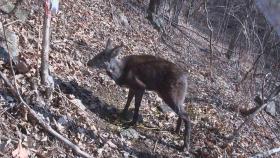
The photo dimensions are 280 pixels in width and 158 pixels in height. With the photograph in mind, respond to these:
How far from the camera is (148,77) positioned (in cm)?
822

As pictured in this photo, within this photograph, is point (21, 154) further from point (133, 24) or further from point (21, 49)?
point (133, 24)

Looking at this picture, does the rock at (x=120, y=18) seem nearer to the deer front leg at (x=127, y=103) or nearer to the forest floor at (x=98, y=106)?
the forest floor at (x=98, y=106)

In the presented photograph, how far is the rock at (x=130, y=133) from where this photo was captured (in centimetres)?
790

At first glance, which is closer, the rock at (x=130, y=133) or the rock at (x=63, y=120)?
the rock at (x=63, y=120)

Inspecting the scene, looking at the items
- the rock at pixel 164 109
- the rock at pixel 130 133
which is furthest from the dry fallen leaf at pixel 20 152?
the rock at pixel 164 109

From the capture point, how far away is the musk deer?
Result: 809cm

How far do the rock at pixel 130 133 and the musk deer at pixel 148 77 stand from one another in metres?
0.19

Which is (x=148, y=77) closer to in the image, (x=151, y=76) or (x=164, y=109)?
(x=151, y=76)

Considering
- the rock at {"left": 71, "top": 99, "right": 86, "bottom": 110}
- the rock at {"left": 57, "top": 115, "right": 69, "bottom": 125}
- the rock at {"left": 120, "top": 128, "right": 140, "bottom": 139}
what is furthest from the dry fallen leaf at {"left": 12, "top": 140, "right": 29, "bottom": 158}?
the rock at {"left": 120, "top": 128, "right": 140, "bottom": 139}

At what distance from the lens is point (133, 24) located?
1569 cm

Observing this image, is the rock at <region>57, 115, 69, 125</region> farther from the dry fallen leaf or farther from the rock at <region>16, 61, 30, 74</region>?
the dry fallen leaf

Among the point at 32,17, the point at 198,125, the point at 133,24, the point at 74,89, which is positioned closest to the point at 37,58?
the point at 74,89

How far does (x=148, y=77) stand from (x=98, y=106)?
1.09 metres

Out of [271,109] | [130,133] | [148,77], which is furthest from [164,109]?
[271,109]
